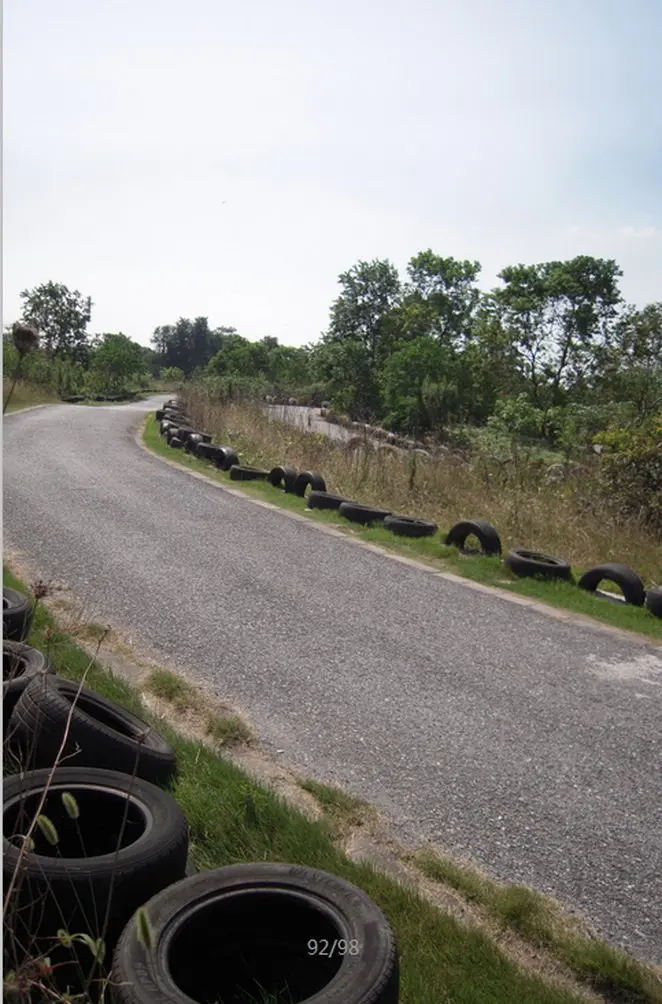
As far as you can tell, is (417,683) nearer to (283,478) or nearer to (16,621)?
(16,621)

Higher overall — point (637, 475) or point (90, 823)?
point (637, 475)

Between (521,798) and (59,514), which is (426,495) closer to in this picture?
(59,514)

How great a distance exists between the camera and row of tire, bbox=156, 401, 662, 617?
24.6 feet

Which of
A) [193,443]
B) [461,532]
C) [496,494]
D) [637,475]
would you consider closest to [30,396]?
[193,443]

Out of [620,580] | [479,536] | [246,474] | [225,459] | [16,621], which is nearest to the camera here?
[16,621]

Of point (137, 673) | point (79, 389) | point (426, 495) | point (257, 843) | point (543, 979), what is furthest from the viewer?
point (79, 389)

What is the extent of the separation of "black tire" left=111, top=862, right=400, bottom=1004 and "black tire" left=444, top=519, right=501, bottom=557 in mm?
6616

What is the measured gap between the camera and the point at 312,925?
244cm

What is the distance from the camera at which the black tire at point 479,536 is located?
8906mm

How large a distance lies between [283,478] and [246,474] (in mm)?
1019

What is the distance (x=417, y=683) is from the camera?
17.3 ft

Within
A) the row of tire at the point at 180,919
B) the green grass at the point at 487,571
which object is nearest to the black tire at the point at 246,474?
the green grass at the point at 487,571

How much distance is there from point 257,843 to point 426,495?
8.78 m

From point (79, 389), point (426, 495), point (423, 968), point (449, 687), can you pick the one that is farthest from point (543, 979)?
point (79, 389)
